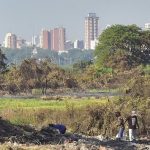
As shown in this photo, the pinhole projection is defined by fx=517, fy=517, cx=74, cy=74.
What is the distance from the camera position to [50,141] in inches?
740

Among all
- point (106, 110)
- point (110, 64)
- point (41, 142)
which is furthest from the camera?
point (110, 64)

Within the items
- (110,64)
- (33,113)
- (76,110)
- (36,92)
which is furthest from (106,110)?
(110,64)

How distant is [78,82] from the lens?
57188 mm

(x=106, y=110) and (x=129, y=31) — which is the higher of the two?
(x=129, y=31)

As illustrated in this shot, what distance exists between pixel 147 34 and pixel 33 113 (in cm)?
5465

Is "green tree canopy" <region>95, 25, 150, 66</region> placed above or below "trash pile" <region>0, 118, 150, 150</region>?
above

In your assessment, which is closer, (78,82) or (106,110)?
(106,110)

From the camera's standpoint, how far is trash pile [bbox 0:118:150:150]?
16.9 meters

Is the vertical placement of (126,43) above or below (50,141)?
above

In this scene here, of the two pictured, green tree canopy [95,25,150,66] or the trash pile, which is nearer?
the trash pile

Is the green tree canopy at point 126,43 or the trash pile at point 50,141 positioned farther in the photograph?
the green tree canopy at point 126,43

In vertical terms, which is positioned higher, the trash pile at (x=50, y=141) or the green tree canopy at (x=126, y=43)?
the green tree canopy at (x=126, y=43)

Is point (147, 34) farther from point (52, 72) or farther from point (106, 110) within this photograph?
point (106, 110)

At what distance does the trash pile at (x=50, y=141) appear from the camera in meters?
16.9
